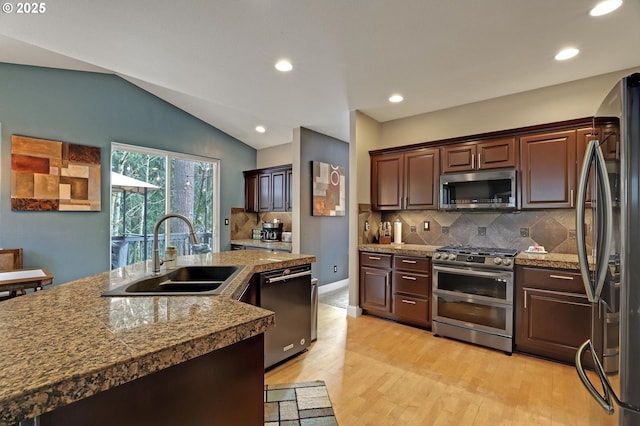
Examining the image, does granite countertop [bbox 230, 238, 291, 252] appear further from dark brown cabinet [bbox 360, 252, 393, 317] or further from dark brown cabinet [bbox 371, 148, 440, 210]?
dark brown cabinet [bbox 371, 148, 440, 210]

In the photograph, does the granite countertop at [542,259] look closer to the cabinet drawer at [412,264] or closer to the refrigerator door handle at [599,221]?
the cabinet drawer at [412,264]

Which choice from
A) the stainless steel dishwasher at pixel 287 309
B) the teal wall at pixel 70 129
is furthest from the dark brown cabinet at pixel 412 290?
the teal wall at pixel 70 129

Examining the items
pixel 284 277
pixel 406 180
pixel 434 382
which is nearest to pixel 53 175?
pixel 284 277

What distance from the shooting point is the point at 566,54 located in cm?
257

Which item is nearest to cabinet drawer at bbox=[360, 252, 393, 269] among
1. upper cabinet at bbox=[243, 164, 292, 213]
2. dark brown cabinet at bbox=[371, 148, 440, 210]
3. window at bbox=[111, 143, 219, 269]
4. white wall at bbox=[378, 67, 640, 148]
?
dark brown cabinet at bbox=[371, 148, 440, 210]

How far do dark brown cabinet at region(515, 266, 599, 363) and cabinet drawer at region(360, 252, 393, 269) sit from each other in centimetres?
135

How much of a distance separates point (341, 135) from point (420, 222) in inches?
84.8

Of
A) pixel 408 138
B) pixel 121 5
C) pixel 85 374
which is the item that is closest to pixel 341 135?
pixel 408 138

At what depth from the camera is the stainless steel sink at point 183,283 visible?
Answer: 56.4 inches

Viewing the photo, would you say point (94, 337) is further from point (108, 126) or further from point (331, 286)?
point (331, 286)

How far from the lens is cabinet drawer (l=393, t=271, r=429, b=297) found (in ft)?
11.1

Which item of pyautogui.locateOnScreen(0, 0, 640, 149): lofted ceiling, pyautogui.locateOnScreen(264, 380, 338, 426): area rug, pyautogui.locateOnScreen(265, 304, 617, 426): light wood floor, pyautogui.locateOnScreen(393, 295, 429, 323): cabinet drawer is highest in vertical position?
pyautogui.locateOnScreen(0, 0, 640, 149): lofted ceiling

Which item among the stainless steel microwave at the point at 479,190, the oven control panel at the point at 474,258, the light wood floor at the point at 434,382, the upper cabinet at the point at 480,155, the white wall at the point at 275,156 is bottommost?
the light wood floor at the point at 434,382

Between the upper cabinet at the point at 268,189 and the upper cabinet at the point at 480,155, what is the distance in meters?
2.59
